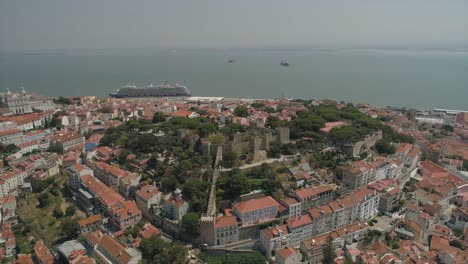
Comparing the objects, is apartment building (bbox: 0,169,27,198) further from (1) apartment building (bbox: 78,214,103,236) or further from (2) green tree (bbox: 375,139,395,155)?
(2) green tree (bbox: 375,139,395,155)

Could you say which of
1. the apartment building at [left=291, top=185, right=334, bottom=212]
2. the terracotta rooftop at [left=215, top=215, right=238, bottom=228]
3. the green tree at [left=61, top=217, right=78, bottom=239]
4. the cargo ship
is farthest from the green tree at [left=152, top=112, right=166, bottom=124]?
the cargo ship

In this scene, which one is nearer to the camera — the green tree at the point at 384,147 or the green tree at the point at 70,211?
the green tree at the point at 70,211

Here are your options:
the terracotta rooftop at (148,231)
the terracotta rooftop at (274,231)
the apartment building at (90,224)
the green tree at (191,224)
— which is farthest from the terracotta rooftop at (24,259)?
the terracotta rooftop at (274,231)

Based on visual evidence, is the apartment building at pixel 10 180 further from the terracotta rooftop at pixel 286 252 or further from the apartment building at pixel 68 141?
the terracotta rooftop at pixel 286 252

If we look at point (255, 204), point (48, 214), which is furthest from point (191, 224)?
point (48, 214)

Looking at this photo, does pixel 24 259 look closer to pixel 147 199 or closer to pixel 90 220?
pixel 90 220

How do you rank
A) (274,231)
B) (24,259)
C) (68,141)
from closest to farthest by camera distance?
(24,259) → (274,231) → (68,141)

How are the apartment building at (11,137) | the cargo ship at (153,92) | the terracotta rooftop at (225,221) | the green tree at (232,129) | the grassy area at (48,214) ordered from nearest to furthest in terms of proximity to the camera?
the terracotta rooftop at (225,221) < the grassy area at (48,214) < the green tree at (232,129) < the apartment building at (11,137) < the cargo ship at (153,92)
